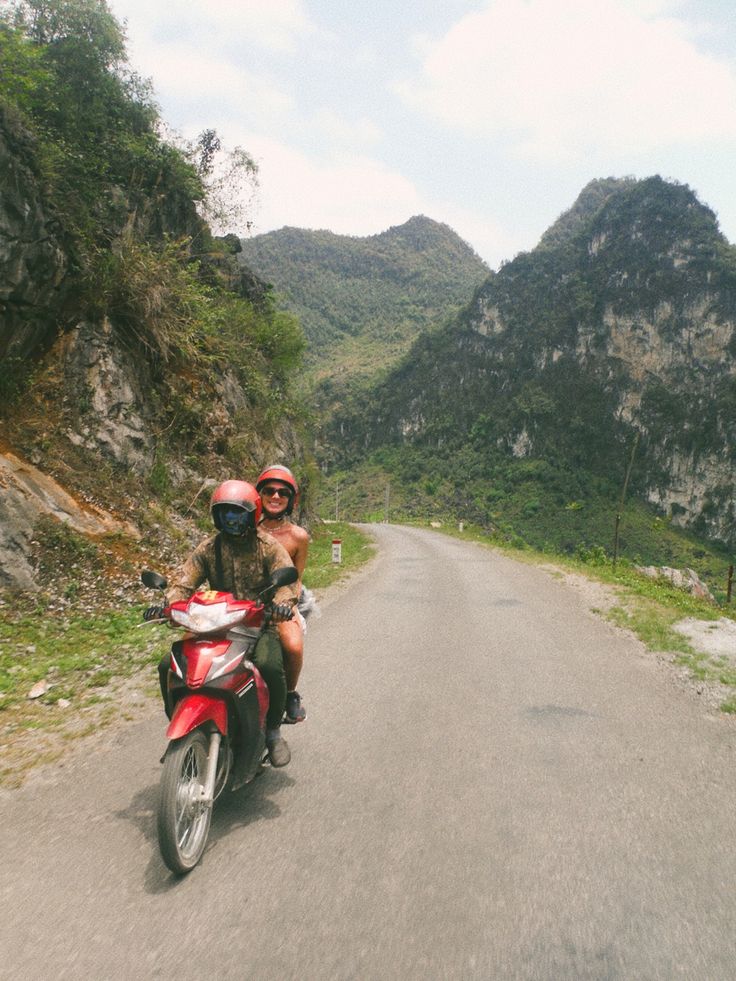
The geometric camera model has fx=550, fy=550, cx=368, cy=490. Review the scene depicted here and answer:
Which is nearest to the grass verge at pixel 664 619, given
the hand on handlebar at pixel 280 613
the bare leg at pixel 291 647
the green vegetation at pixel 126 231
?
the bare leg at pixel 291 647

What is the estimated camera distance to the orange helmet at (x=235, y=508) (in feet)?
11.4

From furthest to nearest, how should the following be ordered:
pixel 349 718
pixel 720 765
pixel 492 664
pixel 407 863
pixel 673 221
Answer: pixel 673 221
pixel 492 664
pixel 349 718
pixel 720 765
pixel 407 863


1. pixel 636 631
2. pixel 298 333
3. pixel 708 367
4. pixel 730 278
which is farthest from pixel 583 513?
pixel 636 631

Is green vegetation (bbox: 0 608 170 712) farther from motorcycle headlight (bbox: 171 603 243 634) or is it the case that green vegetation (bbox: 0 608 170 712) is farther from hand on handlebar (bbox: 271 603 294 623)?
hand on handlebar (bbox: 271 603 294 623)

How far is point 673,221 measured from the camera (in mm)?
127688

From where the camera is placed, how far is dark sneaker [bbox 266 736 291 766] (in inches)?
138

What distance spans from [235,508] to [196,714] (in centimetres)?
123

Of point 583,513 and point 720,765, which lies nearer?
point 720,765

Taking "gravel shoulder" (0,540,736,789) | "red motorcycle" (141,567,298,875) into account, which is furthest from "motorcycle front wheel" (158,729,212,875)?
"gravel shoulder" (0,540,736,789)

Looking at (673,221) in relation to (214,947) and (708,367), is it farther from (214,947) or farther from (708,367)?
(214,947)

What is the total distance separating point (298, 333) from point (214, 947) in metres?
24.1

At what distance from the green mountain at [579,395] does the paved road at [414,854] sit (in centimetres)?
9189

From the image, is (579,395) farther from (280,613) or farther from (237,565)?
(280,613)

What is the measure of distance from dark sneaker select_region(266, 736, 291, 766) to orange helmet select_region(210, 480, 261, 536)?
1375 mm
